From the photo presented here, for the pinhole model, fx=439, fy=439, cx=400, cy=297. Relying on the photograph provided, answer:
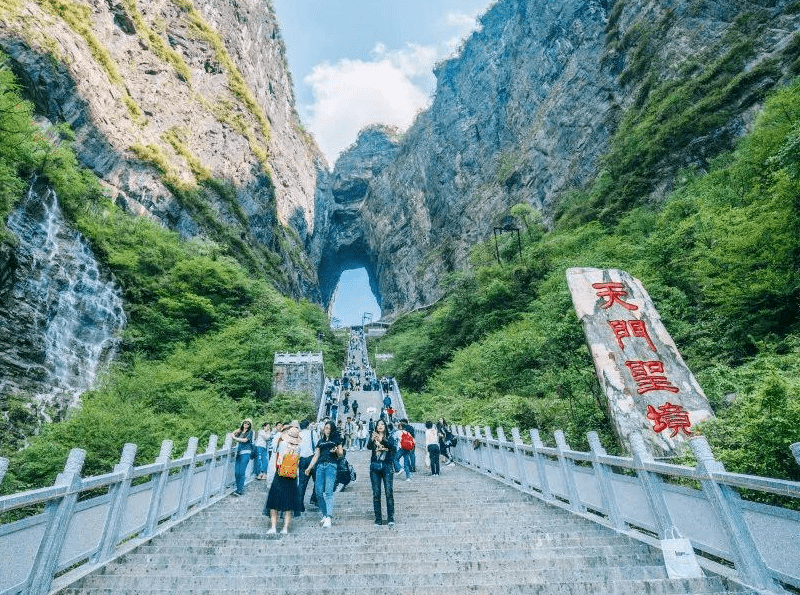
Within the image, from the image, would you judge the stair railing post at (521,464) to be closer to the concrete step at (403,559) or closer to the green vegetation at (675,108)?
the concrete step at (403,559)

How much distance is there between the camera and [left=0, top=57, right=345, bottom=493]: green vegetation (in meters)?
10.1

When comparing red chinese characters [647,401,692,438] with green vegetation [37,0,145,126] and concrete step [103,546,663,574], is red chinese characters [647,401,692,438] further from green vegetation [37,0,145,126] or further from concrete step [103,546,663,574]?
green vegetation [37,0,145,126]

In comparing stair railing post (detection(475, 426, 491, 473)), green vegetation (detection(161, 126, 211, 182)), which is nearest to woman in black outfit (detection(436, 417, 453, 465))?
stair railing post (detection(475, 426, 491, 473))

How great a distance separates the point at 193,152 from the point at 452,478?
29.5 metres

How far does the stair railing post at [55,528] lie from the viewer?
2.99 meters

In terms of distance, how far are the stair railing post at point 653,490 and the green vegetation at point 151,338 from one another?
973 centimetres

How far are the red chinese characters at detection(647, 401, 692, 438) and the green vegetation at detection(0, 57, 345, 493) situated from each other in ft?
33.0

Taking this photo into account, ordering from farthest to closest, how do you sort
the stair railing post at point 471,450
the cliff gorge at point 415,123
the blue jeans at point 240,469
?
the cliff gorge at point 415,123 → the stair railing post at point 471,450 → the blue jeans at point 240,469

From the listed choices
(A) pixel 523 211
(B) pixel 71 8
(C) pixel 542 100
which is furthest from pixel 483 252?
(B) pixel 71 8

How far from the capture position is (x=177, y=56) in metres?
31.5

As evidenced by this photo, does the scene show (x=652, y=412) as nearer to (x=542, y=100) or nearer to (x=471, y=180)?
(x=542, y=100)

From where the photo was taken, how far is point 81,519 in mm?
3502

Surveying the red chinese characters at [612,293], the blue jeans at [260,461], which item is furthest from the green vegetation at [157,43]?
the red chinese characters at [612,293]

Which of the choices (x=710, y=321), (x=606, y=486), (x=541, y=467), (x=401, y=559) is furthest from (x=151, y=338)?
(x=710, y=321)
